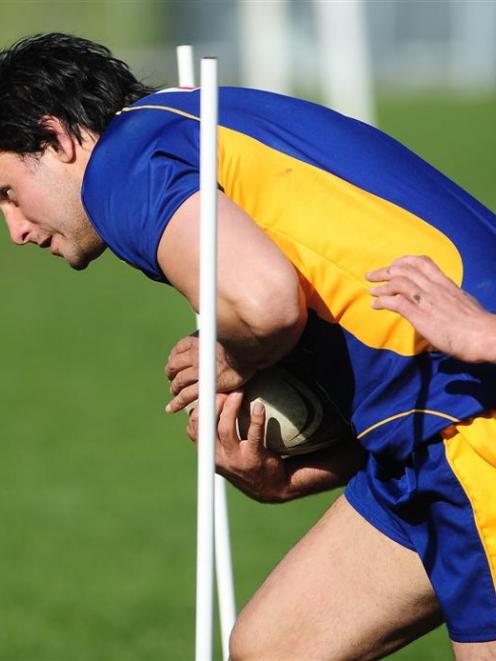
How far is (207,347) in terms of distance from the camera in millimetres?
3119

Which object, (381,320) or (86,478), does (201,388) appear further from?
(86,478)

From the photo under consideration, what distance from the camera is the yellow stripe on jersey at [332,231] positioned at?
132 inches

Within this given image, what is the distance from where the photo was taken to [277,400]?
379 centimetres

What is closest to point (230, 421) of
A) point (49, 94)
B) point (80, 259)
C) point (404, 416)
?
point (404, 416)

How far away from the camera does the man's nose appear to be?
379 centimetres

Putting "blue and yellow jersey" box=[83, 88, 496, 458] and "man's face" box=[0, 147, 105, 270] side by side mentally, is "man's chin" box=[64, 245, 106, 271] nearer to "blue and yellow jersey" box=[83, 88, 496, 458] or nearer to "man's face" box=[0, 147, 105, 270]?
"man's face" box=[0, 147, 105, 270]

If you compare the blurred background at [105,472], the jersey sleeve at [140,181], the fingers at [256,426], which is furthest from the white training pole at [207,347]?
the blurred background at [105,472]

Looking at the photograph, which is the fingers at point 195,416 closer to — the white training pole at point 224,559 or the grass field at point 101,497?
the white training pole at point 224,559

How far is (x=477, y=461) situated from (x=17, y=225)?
1336mm

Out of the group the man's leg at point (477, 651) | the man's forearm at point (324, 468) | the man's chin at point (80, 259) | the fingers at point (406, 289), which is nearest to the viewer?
the fingers at point (406, 289)

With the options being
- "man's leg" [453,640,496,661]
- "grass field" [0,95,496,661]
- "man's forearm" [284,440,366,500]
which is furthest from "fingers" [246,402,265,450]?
"grass field" [0,95,496,661]

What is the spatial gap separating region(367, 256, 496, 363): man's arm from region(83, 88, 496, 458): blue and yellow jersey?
0.21m

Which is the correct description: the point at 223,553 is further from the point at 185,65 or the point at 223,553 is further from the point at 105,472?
the point at 105,472

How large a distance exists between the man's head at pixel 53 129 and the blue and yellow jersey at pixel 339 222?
0.16m
